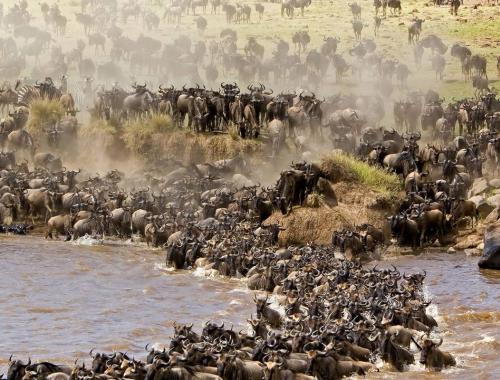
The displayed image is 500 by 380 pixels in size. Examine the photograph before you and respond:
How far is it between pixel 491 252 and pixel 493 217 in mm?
3616

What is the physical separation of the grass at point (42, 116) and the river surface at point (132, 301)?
10392 millimetres

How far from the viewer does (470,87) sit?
4878 cm

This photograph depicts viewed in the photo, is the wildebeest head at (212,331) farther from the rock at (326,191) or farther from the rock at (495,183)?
the rock at (495,183)

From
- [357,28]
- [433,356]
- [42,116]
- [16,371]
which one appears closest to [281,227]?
[433,356]

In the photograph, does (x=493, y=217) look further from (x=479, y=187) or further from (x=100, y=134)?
(x=100, y=134)

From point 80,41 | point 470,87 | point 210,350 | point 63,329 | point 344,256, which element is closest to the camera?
point 210,350

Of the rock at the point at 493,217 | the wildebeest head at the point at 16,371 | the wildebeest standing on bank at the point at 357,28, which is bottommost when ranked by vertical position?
the rock at the point at 493,217

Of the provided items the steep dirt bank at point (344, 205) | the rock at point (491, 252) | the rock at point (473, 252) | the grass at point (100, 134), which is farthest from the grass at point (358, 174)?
the grass at point (100, 134)

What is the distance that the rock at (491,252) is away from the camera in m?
28.0

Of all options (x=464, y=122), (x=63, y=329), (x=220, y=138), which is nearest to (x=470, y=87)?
(x=464, y=122)

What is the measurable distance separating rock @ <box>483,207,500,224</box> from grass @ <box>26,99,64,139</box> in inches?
711

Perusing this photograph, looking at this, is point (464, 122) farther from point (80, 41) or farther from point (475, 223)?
point (80, 41)

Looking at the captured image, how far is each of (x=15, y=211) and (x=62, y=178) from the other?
2.35 m

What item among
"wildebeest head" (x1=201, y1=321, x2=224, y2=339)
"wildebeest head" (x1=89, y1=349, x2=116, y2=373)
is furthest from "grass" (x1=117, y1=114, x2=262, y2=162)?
"wildebeest head" (x1=89, y1=349, x2=116, y2=373)
